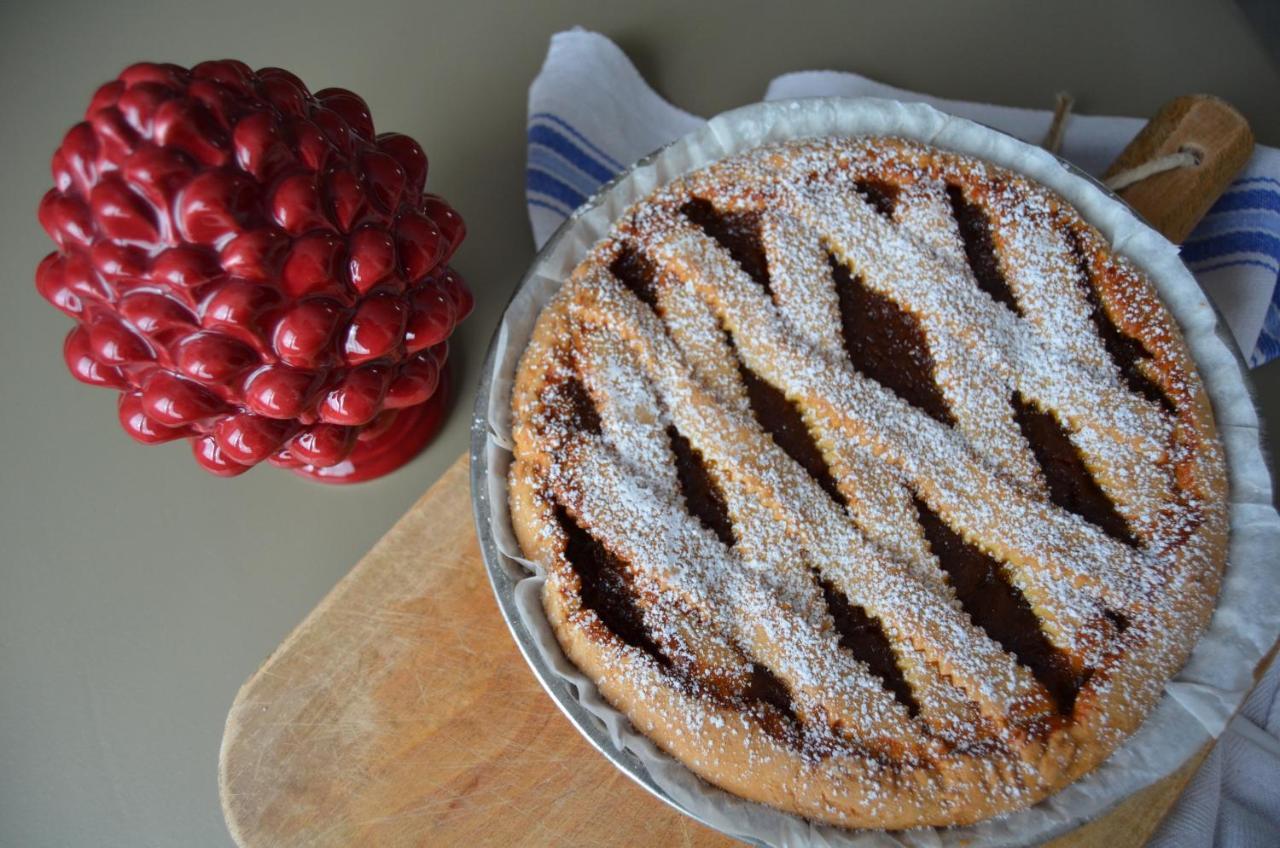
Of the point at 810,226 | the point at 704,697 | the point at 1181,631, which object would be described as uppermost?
the point at 810,226

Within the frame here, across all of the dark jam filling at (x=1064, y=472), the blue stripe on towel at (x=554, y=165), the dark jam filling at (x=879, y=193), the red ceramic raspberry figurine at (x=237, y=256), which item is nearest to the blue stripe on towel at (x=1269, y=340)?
the dark jam filling at (x=1064, y=472)

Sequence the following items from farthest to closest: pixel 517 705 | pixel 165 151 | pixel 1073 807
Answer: pixel 517 705, pixel 1073 807, pixel 165 151

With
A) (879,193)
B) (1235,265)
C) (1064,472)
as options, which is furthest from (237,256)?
(1235,265)

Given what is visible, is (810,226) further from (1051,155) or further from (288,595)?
(288,595)

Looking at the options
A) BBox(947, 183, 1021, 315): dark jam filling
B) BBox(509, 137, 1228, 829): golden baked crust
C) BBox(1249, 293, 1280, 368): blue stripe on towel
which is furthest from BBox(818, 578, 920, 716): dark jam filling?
BBox(1249, 293, 1280, 368): blue stripe on towel

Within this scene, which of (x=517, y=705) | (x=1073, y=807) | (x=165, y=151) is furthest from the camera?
(x=517, y=705)

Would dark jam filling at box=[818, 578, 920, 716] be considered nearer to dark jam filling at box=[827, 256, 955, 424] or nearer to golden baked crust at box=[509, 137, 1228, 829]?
golden baked crust at box=[509, 137, 1228, 829]

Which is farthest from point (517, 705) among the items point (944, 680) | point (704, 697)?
point (944, 680)

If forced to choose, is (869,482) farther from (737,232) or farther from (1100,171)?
(1100,171)
